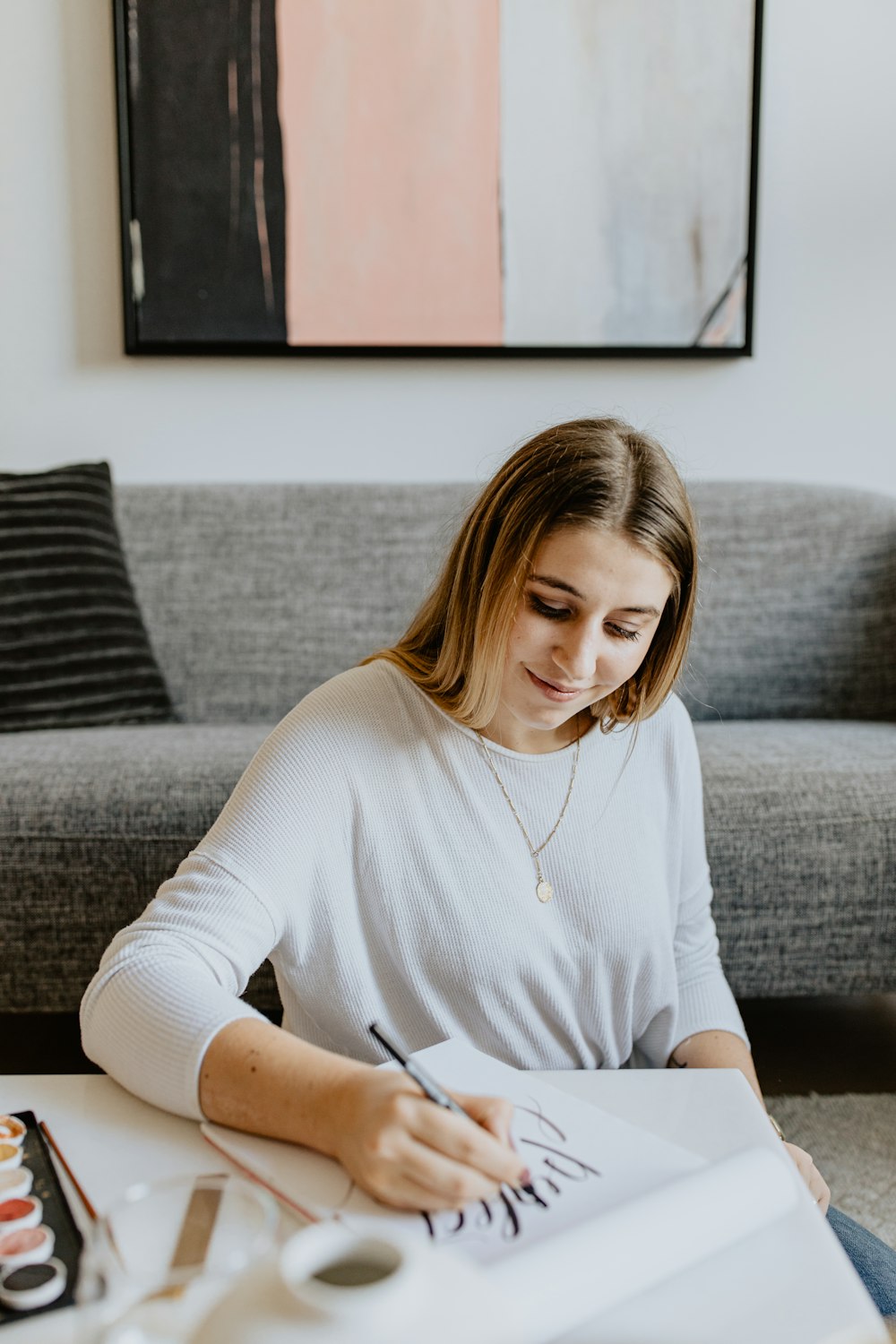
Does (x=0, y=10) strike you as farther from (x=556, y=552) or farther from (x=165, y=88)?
(x=556, y=552)

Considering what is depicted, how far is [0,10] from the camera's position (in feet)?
7.07

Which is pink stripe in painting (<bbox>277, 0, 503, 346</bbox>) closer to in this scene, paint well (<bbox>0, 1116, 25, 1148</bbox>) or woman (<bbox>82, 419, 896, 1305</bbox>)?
woman (<bbox>82, 419, 896, 1305</bbox>)

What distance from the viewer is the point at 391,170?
220 centimetres

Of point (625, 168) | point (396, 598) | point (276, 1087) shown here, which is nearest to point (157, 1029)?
point (276, 1087)

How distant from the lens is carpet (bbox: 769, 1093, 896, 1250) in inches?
50.6

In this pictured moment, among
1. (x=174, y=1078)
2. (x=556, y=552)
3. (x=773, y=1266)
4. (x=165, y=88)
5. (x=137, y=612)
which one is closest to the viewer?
(x=773, y=1266)

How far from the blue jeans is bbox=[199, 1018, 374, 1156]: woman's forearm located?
15.0 inches

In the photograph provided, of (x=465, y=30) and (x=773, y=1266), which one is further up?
(x=465, y=30)

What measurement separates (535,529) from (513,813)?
0.24 metres

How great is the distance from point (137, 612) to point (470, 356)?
0.84 metres

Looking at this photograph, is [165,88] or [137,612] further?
[165,88]

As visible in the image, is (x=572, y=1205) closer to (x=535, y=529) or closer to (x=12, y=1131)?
(x=12, y=1131)

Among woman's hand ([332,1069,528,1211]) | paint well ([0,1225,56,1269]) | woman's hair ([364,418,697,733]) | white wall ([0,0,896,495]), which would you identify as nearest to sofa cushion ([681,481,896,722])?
white wall ([0,0,896,495])

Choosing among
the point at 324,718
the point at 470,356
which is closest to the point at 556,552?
the point at 324,718
